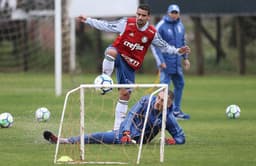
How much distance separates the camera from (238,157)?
39.5ft

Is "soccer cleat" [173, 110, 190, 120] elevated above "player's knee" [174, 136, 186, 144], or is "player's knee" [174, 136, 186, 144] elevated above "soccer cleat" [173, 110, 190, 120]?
"player's knee" [174, 136, 186, 144]

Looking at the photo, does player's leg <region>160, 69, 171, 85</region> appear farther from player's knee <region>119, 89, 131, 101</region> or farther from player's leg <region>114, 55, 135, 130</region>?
player's knee <region>119, 89, 131, 101</region>

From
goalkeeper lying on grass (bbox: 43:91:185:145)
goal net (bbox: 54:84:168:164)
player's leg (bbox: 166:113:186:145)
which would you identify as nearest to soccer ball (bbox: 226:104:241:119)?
goal net (bbox: 54:84:168:164)

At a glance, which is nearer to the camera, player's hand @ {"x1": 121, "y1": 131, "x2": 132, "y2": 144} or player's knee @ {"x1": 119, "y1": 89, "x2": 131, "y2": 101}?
player's hand @ {"x1": 121, "y1": 131, "x2": 132, "y2": 144}

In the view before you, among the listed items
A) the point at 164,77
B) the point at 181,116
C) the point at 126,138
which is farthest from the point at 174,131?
the point at 164,77

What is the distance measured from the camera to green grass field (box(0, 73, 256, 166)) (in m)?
11.9

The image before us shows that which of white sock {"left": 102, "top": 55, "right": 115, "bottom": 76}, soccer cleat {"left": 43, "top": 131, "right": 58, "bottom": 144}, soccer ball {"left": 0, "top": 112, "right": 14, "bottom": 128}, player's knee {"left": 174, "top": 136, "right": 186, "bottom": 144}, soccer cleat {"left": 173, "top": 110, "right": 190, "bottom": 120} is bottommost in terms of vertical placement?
soccer cleat {"left": 173, "top": 110, "right": 190, "bottom": 120}

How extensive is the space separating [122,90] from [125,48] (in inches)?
28.5

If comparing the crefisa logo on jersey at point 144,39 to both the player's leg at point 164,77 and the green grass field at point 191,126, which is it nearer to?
the green grass field at point 191,126

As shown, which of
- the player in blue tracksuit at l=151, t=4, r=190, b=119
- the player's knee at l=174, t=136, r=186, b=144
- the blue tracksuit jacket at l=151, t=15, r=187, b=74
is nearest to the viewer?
the player's knee at l=174, t=136, r=186, b=144

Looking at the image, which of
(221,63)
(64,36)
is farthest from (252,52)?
(64,36)

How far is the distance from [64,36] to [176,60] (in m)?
15.5

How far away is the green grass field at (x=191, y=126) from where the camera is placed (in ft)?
39.0

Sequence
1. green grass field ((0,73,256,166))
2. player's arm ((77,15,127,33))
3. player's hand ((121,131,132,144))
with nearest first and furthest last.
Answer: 1. green grass field ((0,73,256,166))
2. player's hand ((121,131,132,144))
3. player's arm ((77,15,127,33))
